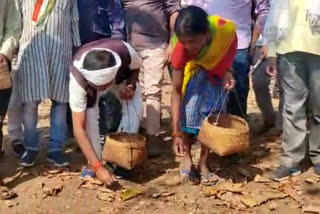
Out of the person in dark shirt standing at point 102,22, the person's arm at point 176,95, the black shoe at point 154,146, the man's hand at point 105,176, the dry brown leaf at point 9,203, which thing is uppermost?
the person in dark shirt standing at point 102,22

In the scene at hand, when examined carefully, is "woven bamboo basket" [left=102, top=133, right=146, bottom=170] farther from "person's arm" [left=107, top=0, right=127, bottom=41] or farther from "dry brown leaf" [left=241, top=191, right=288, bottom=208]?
"person's arm" [left=107, top=0, right=127, bottom=41]

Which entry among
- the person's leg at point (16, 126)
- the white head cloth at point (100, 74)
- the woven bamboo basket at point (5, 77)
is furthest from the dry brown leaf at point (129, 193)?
the person's leg at point (16, 126)

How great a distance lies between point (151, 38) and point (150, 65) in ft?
0.80

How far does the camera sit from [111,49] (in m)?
5.46

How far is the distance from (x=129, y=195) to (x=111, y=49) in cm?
115

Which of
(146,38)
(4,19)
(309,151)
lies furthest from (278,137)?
(4,19)

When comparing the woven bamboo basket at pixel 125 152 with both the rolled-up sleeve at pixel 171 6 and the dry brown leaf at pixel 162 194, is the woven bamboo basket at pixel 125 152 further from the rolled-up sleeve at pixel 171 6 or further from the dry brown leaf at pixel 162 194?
the rolled-up sleeve at pixel 171 6

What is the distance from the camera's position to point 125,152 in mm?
5273

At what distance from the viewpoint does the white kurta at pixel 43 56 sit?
5688mm

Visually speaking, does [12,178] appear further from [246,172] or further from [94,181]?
[246,172]

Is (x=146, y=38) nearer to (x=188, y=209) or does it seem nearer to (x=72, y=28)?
(x=72, y=28)

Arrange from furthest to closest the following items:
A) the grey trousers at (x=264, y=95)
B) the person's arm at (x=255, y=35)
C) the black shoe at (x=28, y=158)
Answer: the grey trousers at (x=264, y=95) → the person's arm at (x=255, y=35) → the black shoe at (x=28, y=158)

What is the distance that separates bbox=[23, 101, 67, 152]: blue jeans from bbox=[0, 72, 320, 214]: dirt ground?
0.22 meters

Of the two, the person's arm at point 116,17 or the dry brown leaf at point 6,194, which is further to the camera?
the person's arm at point 116,17
